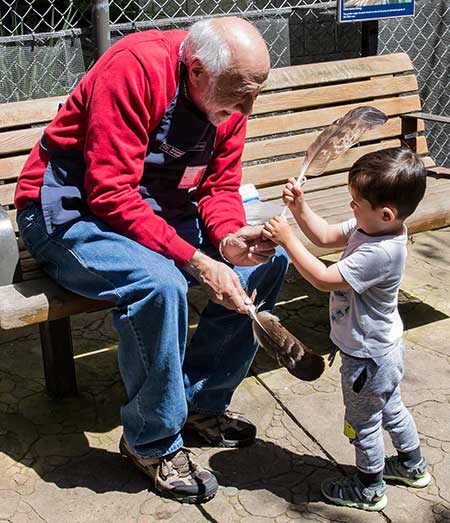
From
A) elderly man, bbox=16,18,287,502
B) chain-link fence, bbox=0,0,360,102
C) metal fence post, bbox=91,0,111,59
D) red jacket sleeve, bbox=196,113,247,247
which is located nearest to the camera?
elderly man, bbox=16,18,287,502

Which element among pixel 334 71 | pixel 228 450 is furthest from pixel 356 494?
pixel 334 71

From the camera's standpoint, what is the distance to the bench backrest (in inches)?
153

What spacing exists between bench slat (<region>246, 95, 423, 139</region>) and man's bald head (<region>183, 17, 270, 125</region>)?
1300 millimetres

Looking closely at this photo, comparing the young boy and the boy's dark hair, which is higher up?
the boy's dark hair

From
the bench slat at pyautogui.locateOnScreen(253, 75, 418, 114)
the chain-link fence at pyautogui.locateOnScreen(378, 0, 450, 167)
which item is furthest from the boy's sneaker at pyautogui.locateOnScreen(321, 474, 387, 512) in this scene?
the chain-link fence at pyautogui.locateOnScreen(378, 0, 450, 167)

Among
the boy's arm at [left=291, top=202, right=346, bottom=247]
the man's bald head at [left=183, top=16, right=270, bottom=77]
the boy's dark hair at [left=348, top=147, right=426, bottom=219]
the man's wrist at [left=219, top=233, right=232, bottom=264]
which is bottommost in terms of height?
the man's wrist at [left=219, top=233, right=232, bottom=264]

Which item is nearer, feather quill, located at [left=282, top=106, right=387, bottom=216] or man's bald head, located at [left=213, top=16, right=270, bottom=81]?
man's bald head, located at [left=213, top=16, right=270, bottom=81]

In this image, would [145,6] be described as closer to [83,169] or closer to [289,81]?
[289,81]

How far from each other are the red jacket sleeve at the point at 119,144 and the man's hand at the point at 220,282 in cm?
17

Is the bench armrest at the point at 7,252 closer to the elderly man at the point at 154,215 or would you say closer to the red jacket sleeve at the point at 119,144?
the elderly man at the point at 154,215

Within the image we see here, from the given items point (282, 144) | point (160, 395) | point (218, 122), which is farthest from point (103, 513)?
point (282, 144)

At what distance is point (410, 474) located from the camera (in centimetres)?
272

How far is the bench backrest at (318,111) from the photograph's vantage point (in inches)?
153

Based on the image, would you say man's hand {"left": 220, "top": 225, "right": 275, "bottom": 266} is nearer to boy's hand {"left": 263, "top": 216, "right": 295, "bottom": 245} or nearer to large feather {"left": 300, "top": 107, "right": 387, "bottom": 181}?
boy's hand {"left": 263, "top": 216, "right": 295, "bottom": 245}
